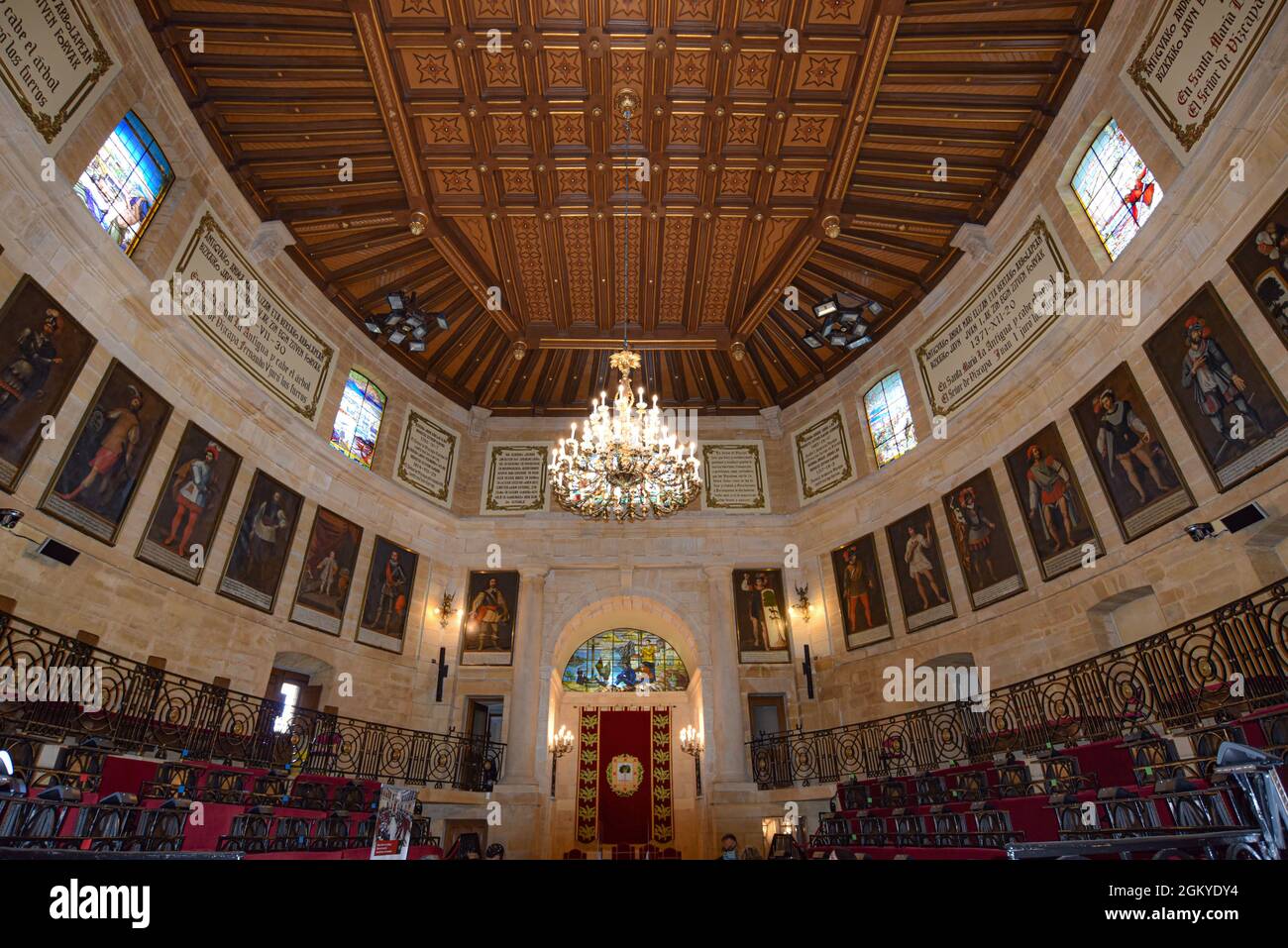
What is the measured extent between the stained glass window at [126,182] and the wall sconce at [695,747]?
43.4ft

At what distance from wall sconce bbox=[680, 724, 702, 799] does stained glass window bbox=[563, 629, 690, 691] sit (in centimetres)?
163

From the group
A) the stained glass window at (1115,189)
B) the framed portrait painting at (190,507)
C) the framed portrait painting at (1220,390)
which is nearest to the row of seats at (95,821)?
the framed portrait painting at (190,507)

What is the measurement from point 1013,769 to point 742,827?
237 inches

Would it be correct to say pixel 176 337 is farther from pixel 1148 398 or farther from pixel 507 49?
pixel 1148 398

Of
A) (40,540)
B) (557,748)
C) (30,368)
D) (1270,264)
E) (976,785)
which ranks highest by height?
(1270,264)

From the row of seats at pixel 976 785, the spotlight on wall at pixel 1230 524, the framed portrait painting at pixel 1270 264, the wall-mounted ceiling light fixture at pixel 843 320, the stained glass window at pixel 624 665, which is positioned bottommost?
the row of seats at pixel 976 785

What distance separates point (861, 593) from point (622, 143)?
9.39m

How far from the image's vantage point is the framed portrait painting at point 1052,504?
9273 mm

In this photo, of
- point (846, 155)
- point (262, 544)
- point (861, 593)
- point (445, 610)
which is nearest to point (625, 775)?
point (445, 610)

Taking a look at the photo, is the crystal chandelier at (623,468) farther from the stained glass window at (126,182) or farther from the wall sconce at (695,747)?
the wall sconce at (695,747)

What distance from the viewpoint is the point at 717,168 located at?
11188mm

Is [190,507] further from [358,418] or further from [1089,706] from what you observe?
[1089,706]

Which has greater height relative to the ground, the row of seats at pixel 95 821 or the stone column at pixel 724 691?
the stone column at pixel 724 691

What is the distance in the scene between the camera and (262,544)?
10867mm
